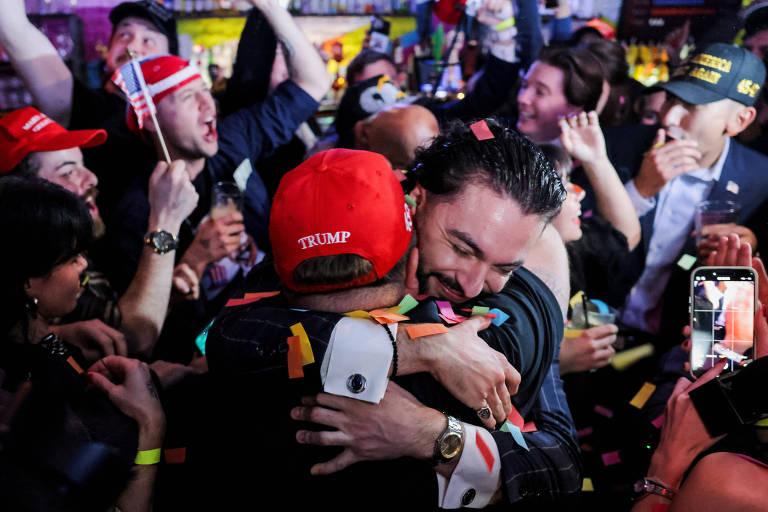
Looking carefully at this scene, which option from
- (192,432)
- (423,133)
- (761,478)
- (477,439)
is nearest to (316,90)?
(423,133)

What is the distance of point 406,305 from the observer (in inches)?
48.6

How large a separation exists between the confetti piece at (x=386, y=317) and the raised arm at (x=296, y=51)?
192 cm

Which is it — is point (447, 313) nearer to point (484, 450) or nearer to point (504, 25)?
point (484, 450)

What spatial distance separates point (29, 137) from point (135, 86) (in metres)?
0.39

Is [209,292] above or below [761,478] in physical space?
below

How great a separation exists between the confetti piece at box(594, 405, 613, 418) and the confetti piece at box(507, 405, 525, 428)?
1.27m

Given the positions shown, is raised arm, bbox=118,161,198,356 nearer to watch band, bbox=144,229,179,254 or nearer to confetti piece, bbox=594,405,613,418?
watch band, bbox=144,229,179,254

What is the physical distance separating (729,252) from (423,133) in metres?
1.01

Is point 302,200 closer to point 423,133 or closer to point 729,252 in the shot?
point 423,133

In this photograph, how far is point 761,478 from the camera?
41.6 inches

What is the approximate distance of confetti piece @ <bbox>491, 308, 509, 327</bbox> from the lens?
1.30m

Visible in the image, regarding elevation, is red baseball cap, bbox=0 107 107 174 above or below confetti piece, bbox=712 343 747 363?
above

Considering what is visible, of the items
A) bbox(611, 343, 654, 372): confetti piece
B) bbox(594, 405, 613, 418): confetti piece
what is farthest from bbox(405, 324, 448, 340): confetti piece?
bbox(611, 343, 654, 372): confetti piece

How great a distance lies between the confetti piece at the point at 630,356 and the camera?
8.52ft
